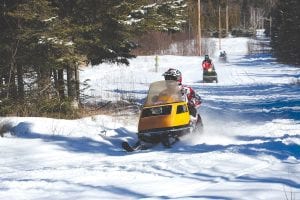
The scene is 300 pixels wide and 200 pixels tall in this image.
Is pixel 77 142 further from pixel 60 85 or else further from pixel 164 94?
pixel 60 85

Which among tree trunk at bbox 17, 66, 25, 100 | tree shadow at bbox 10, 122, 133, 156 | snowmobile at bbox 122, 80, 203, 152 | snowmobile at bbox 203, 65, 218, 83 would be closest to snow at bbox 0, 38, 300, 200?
tree shadow at bbox 10, 122, 133, 156

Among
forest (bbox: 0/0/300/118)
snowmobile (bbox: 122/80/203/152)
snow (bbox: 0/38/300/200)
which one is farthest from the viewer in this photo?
forest (bbox: 0/0/300/118)

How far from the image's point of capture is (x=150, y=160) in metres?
8.91

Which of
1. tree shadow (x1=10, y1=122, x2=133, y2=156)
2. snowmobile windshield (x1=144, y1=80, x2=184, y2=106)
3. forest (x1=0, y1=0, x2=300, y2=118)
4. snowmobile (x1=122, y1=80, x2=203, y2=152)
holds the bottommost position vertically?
tree shadow (x1=10, y1=122, x2=133, y2=156)

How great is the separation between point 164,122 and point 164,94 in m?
1.11

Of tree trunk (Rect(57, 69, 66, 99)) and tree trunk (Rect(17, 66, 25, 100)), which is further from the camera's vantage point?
tree trunk (Rect(57, 69, 66, 99))

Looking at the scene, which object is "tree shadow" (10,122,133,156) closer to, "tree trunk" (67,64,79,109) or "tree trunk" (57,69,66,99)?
"tree trunk" (57,69,66,99)

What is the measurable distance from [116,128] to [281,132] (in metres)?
3.98

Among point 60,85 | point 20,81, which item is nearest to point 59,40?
point 20,81

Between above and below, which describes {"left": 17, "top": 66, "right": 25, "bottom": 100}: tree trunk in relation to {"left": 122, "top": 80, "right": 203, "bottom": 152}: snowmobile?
above

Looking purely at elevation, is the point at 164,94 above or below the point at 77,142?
above

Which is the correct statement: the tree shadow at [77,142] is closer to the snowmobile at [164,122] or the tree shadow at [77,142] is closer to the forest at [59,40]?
the snowmobile at [164,122]

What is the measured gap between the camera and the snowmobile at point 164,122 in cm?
1103

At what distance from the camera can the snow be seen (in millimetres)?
6773
